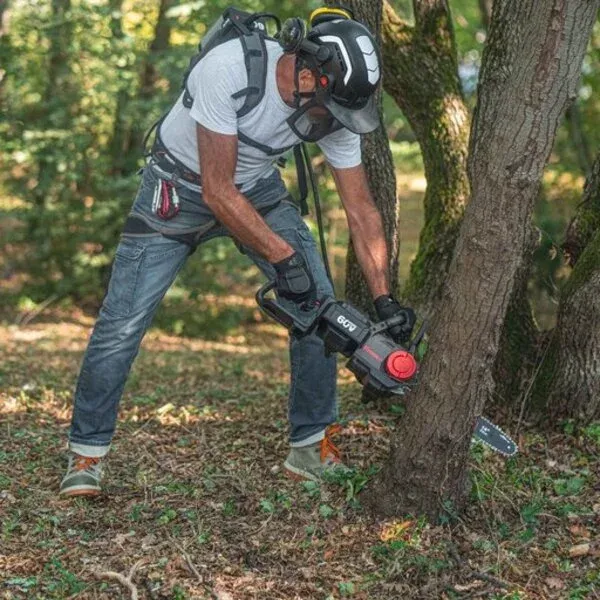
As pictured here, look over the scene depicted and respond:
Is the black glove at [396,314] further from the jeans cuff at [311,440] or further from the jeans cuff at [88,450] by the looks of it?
the jeans cuff at [88,450]

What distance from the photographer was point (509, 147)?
346 centimetres

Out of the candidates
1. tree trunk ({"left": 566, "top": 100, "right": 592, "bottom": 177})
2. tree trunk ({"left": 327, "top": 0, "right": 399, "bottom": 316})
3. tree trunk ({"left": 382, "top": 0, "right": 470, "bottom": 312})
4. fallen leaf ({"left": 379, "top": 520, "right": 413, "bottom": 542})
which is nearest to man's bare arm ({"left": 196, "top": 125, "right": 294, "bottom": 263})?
tree trunk ({"left": 327, "top": 0, "right": 399, "bottom": 316})

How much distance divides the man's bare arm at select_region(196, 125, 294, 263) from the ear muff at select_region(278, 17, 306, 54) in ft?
1.43

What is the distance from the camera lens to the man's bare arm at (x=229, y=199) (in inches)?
158

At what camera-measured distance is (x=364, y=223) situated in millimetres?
4492

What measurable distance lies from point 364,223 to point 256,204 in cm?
53

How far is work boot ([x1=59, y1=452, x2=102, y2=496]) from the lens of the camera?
4363 mm

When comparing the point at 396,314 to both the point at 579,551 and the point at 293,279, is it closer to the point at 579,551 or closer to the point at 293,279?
the point at 293,279

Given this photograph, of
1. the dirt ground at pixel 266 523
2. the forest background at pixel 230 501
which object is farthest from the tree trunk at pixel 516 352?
the dirt ground at pixel 266 523

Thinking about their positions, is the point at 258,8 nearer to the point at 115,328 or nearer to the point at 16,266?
the point at 16,266

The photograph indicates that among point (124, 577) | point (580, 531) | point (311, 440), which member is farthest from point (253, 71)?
point (580, 531)

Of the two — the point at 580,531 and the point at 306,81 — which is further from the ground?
the point at 306,81

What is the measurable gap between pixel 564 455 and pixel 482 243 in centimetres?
147

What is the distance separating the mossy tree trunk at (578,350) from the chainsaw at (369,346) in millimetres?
682
